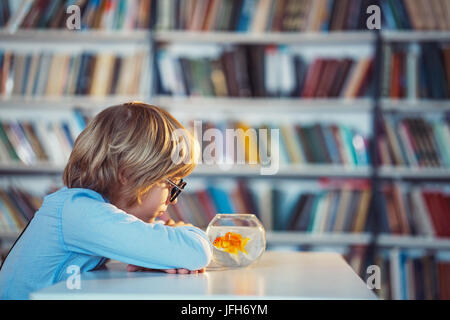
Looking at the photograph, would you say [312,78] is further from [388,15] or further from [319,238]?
[319,238]

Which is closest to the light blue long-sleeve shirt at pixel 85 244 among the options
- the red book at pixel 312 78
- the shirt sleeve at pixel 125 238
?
the shirt sleeve at pixel 125 238

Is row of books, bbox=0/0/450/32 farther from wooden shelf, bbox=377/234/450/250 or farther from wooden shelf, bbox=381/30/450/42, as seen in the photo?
wooden shelf, bbox=377/234/450/250

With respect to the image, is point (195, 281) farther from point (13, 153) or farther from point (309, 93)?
point (13, 153)

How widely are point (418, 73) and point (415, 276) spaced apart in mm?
1015

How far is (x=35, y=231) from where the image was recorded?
1143mm

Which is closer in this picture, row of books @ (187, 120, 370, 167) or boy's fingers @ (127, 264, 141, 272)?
boy's fingers @ (127, 264, 141, 272)

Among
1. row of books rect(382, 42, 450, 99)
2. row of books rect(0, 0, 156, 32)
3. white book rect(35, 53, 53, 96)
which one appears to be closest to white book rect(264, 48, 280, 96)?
row of books rect(382, 42, 450, 99)

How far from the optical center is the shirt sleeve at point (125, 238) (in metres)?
1.05

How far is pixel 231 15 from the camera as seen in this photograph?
272cm

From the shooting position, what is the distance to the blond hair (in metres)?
1.21

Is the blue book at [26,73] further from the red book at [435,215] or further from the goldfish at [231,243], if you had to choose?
the red book at [435,215]

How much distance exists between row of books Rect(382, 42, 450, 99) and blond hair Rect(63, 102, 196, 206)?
5.66 ft

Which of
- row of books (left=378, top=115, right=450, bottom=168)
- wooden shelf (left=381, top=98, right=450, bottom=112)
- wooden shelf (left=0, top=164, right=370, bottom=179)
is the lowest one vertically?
wooden shelf (left=0, top=164, right=370, bottom=179)

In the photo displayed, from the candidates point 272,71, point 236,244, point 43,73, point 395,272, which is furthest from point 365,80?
point 236,244
